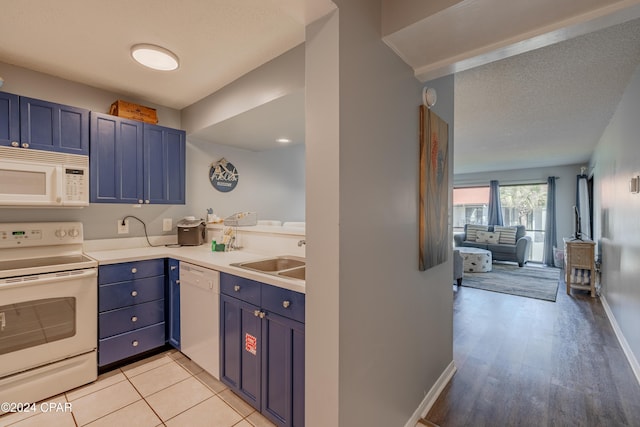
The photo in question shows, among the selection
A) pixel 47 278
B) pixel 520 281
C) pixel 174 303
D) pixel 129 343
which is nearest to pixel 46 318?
pixel 47 278

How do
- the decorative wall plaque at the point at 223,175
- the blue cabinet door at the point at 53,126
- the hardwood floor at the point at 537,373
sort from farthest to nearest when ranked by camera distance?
1. the decorative wall plaque at the point at 223,175
2. the blue cabinet door at the point at 53,126
3. the hardwood floor at the point at 537,373

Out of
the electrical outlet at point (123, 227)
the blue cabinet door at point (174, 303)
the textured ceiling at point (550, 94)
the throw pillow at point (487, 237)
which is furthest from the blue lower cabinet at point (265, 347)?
the throw pillow at point (487, 237)

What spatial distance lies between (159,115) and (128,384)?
2.47m

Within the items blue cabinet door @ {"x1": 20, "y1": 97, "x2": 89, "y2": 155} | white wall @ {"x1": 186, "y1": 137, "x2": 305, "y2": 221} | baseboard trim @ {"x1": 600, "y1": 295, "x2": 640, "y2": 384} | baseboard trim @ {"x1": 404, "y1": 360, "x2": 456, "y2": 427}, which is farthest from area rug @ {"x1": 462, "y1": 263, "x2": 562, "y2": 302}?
blue cabinet door @ {"x1": 20, "y1": 97, "x2": 89, "y2": 155}

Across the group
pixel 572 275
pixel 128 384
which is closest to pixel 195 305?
pixel 128 384

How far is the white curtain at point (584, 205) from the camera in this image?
5684 millimetres

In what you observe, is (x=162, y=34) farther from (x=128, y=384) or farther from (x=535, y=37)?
(x=128, y=384)

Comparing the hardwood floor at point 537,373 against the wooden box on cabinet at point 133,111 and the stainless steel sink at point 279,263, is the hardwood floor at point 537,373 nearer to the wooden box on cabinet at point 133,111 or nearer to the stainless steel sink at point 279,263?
the stainless steel sink at point 279,263

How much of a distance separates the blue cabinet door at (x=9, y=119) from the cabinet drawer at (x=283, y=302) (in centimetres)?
213

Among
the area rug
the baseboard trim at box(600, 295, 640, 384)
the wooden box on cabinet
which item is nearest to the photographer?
the baseboard trim at box(600, 295, 640, 384)

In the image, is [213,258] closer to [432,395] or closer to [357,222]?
[357,222]

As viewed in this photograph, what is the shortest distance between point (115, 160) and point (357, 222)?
2.35 metres

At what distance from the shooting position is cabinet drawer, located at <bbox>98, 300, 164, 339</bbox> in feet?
6.91

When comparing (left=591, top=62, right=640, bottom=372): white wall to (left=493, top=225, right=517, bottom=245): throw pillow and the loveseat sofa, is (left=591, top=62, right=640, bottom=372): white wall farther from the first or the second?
(left=493, top=225, right=517, bottom=245): throw pillow
